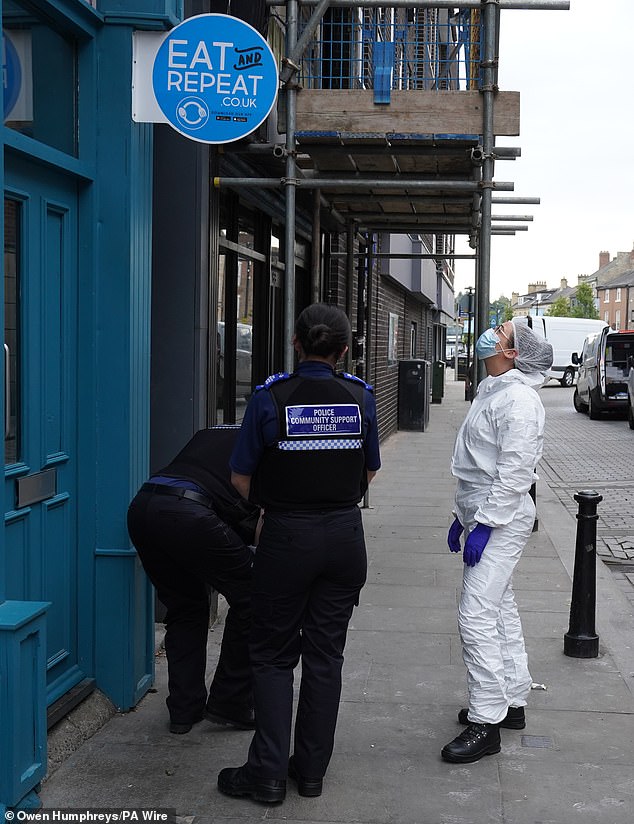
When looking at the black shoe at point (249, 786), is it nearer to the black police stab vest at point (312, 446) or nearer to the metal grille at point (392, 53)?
the black police stab vest at point (312, 446)

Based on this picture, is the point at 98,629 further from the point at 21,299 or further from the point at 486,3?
the point at 486,3

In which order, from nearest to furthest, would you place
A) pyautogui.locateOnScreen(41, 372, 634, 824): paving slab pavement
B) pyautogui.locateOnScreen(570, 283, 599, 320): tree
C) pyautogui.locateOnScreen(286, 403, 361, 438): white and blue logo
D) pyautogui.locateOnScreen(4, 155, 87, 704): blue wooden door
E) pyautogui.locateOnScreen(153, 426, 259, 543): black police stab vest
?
pyautogui.locateOnScreen(286, 403, 361, 438): white and blue logo
pyautogui.locateOnScreen(41, 372, 634, 824): paving slab pavement
pyautogui.locateOnScreen(4, 155, 87, 704): blue wooden door
pyautogui.locateOnScreen(153, 426, 259, 543): black police stab vest
pyautogui.locateOnScreen(570, 283, 599, 320): tree

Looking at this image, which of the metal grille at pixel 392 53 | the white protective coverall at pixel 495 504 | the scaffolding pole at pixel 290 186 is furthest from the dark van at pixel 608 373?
the white protective coverall at pixel 495 504

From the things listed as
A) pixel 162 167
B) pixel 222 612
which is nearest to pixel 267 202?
pixel 162 167

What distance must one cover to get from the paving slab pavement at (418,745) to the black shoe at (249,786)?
4cm

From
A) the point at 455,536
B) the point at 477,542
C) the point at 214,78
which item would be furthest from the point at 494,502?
the point at 214,78

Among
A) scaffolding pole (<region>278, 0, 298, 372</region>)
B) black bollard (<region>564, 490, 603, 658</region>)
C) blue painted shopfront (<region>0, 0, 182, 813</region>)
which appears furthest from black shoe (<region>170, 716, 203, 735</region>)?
scaffolding pole (<region>278, 0, 298, 372</region>)

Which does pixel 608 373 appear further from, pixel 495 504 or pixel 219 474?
pixel 219 474

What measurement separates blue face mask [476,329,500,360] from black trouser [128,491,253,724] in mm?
1382

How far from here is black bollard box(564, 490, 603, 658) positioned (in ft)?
19.4

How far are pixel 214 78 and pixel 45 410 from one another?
6.02ft

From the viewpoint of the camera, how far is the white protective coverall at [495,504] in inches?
171

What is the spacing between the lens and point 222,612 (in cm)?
664

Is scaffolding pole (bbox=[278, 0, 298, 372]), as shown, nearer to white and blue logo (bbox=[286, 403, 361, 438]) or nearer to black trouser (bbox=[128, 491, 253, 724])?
black trouser (bbox=[128, 491, 253, 724])
